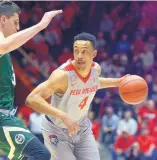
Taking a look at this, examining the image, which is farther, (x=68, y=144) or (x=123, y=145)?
(x=123, y=145)

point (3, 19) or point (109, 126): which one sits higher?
point (3, 19)

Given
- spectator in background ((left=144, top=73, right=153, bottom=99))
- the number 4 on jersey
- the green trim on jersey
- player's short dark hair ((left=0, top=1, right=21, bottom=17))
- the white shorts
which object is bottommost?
spectator in background ((left=144, top=73, right=153, bottom=99))

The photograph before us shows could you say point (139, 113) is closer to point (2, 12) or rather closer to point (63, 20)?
point (63, 20)

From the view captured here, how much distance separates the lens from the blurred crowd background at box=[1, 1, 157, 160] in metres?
12.3

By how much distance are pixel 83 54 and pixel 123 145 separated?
574 cm

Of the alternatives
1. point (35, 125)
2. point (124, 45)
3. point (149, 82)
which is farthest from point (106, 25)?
point (35, 125)

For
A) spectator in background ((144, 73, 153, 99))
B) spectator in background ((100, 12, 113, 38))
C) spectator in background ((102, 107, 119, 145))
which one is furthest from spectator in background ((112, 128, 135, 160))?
spectator in background ((100, 12, 113, 38))

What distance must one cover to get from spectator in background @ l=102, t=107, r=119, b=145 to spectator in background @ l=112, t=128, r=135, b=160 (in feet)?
1.24

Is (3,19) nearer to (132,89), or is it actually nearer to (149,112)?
(132,89)

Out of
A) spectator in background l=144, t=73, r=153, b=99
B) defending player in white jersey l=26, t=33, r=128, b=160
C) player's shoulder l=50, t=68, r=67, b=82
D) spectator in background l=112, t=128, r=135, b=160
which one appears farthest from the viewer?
spectator in background l=144, t=73, r=153, b=99

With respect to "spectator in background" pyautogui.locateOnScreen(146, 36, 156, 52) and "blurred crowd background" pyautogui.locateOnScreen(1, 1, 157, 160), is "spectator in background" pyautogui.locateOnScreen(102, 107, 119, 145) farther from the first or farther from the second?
"spectator in background" pyautogui.locateOnScreen(146, 36, 156, 52)

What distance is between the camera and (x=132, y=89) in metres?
6.20

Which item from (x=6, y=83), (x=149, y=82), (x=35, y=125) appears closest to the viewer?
(x=6, y=83)

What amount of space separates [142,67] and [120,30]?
1.71 m
